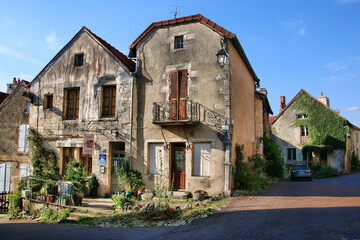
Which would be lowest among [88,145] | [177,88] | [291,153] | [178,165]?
[178,165]

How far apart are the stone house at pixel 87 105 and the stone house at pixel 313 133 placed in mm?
19687

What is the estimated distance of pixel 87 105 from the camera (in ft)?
45.8

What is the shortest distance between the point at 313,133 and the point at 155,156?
19.8 meters

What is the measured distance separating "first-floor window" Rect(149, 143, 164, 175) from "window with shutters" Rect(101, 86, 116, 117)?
8.45ft

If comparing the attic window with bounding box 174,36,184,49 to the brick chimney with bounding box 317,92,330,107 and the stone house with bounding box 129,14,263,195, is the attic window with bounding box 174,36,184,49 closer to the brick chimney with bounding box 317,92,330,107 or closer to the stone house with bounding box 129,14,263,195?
the stone house with bounding box 129,14,263,195

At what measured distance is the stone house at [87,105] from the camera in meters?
13.3

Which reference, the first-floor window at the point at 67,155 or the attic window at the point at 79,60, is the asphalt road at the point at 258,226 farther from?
the attic window at the point at 79,60

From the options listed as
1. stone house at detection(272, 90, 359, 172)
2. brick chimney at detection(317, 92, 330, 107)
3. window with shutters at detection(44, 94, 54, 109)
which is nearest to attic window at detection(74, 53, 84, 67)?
window with shutters at detection(44, 94, 54, 109)

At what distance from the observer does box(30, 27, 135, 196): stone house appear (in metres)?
13.3

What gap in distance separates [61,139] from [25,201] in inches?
127

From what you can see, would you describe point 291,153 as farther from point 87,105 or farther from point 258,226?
point 258,226

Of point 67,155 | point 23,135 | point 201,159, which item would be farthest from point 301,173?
point 23,135

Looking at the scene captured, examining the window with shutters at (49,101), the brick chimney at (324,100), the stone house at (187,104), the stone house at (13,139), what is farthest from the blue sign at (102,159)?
the brick chimney at (324,100)

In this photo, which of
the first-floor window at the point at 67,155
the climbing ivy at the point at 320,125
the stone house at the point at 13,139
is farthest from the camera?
the climbing ivy at the point at 320,125
